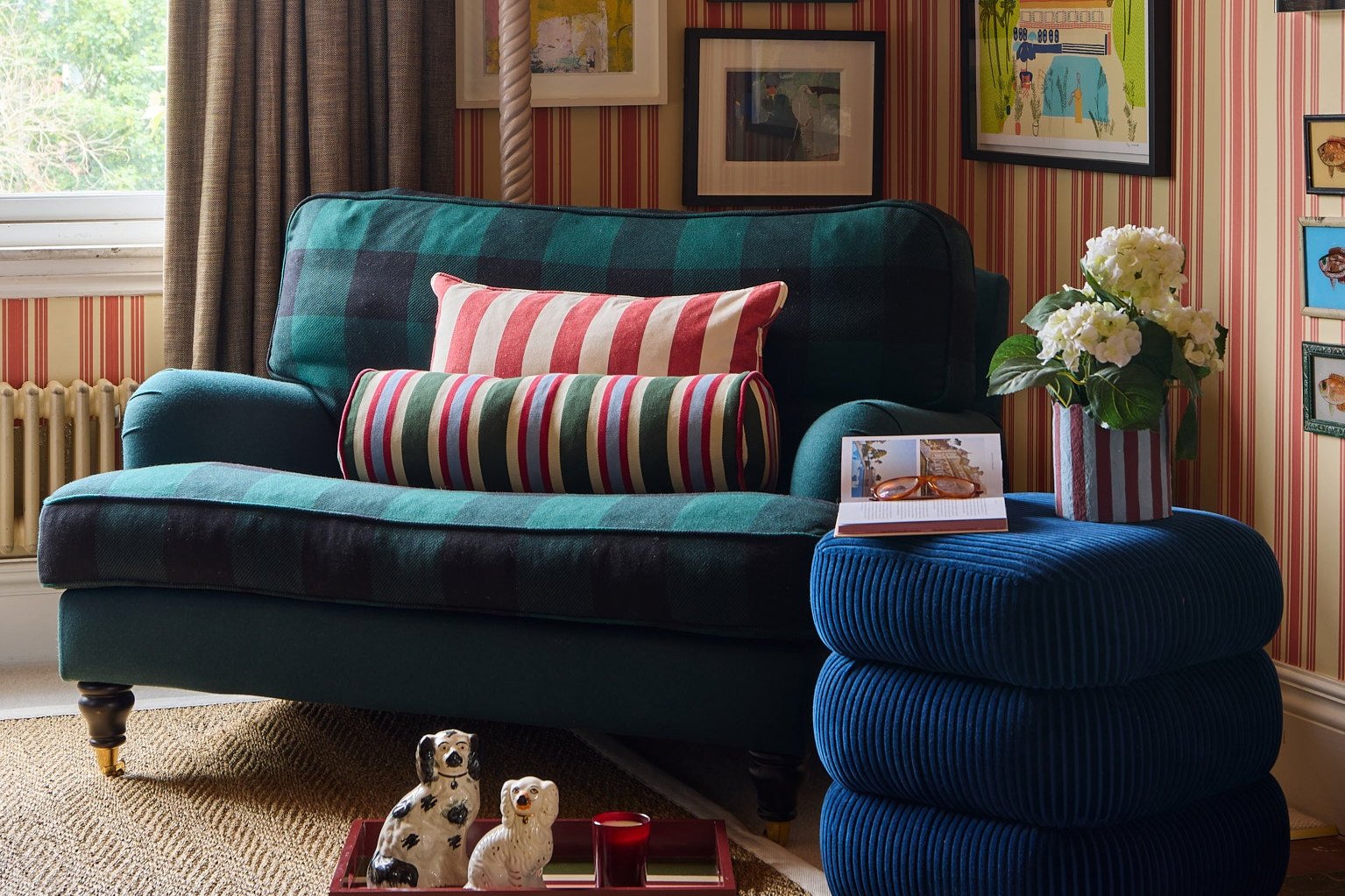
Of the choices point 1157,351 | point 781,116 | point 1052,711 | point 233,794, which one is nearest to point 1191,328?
point 1157,351

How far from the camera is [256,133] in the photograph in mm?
2977

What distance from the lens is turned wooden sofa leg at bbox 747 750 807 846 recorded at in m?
1.95

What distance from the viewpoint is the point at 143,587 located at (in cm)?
213

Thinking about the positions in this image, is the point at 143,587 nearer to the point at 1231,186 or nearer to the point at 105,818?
the point at 105,818

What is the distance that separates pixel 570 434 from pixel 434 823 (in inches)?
35.6

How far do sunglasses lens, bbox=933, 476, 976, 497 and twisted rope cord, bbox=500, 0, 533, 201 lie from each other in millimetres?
1508

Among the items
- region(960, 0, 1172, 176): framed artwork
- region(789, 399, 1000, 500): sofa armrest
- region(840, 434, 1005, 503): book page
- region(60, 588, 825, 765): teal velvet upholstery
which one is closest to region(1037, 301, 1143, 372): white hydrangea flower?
region(840, 434, 1005, 503): book page

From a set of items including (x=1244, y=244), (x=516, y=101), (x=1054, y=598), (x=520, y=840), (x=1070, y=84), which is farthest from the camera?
(x=516, y=101)

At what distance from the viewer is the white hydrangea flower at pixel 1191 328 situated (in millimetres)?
1682

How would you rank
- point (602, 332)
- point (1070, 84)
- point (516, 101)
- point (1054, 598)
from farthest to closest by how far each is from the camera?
point (516, 101)
point (1070, 84)
point (602, 332)
point (1054, 598)

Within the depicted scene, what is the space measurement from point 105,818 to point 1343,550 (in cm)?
188

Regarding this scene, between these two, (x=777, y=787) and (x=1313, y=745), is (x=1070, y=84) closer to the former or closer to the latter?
(x=1313, y=745)

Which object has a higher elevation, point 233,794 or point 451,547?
point 451,547

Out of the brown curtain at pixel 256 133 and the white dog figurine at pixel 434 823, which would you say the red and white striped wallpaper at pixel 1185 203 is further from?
the white dog figurine at pixel 434 823
